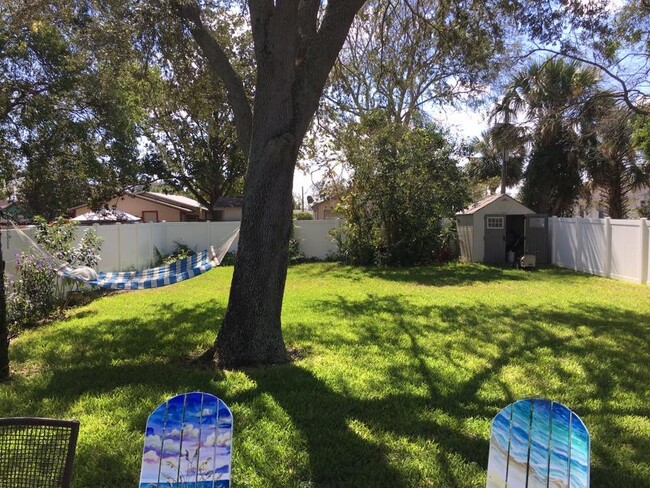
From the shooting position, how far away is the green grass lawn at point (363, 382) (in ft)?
11.1

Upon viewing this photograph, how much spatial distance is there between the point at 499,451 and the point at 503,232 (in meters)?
15.8

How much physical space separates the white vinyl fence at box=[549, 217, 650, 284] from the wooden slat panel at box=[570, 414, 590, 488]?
1073 centimetres

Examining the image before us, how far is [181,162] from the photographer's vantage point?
29312 mm

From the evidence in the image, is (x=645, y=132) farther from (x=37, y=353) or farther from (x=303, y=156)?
(x=37, y=353)

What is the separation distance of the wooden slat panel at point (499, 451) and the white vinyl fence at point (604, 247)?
10.8 metres

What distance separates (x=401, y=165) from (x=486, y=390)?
1187cm

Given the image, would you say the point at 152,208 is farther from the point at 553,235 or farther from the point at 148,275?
the point at 148,275

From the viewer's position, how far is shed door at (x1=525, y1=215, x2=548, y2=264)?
53.7 feet

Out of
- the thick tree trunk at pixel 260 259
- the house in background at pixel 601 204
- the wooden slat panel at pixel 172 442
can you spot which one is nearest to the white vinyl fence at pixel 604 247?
the house in background at pixel 601 204

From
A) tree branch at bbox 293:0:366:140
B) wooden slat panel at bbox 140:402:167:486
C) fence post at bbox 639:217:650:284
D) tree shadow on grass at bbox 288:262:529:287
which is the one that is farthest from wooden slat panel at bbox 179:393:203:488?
fence post at bbox 639:217:650:284

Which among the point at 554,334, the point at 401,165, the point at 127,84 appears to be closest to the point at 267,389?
the point at 554,334

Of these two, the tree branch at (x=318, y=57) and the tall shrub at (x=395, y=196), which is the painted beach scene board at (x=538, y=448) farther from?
the tall shrub at (x=395, y=196)

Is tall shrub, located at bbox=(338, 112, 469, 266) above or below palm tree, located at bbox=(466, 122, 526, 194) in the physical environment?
below

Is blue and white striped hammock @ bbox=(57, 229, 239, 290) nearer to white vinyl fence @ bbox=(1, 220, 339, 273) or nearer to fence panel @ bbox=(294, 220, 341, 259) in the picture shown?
white vinyl fence @ bbox=(1, 220, 339, 273)
